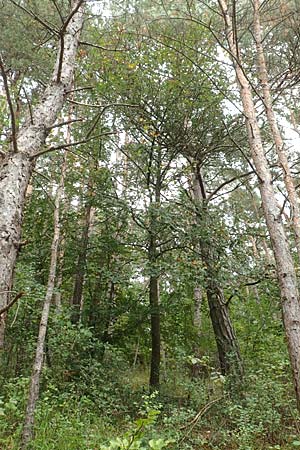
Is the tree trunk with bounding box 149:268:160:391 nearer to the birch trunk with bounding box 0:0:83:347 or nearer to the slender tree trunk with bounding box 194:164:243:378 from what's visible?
the slender tree trunk with bounding box 194:164:243:378

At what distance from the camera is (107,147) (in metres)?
9.24

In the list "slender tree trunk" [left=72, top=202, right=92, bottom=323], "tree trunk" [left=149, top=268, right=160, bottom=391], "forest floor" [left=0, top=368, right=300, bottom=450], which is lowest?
"forest floor" [left=0, top=368, right=300, bottom=450]

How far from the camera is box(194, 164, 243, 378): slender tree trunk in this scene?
7.10 m

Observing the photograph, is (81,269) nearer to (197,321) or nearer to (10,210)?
(197,321)

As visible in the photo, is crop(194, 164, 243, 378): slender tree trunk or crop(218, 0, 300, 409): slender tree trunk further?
crop(194, 164, 243, 378): slender tree trunk

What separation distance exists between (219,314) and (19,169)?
6.44 m

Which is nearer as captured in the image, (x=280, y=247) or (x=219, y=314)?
(x=280, y=247)

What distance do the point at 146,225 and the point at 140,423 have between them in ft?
21.2

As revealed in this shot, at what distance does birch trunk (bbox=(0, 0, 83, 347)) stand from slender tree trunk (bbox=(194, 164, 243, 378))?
477 cm

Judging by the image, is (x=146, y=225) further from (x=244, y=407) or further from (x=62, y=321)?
(x=244, y=407)

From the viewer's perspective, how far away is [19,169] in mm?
2447

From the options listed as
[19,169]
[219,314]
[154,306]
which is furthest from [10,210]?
[219,314]

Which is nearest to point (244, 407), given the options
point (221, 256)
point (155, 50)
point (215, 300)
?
point (215, 300)

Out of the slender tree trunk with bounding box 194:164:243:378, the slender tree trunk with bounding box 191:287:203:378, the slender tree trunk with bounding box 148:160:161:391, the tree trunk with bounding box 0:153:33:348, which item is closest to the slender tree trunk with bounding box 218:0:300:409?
the slender tree trunk with bounding box 194:164:243:378
